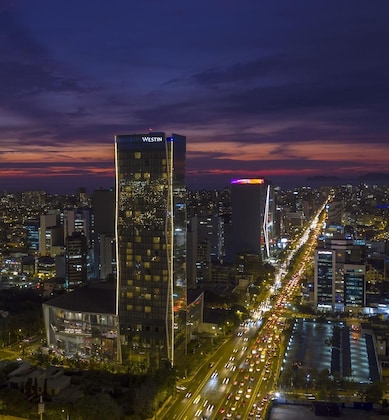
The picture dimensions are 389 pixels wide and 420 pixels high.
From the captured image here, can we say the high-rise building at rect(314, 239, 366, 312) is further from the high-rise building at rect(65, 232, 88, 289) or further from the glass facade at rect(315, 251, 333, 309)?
the high-rise building at rect(65, 232, 88, 289)

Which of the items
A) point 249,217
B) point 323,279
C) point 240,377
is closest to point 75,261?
point 249,217

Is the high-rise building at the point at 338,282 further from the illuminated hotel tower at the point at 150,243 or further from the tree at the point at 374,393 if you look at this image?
the tree at the point at 374,393

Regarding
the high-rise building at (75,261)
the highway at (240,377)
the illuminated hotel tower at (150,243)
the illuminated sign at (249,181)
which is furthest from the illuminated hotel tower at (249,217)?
the illuminated hotel tower at (150,243)

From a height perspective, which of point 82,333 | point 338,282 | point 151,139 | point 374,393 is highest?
point 151,139

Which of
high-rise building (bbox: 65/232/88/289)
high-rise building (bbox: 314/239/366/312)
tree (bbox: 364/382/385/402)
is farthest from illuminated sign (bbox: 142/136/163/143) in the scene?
high-rise building (bbox: 65/232/88/289)

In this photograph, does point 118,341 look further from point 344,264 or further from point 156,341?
point 344,264

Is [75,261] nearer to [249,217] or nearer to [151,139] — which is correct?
[249,217]
